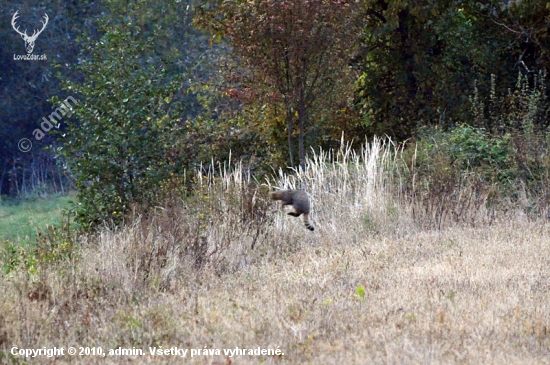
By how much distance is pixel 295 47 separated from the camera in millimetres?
12727

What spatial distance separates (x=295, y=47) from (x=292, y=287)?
6658 millimetres

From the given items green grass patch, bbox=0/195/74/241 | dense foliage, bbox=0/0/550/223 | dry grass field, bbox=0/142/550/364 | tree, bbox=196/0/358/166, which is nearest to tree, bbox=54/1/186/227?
dense foliage, bbox=0/0/550/223

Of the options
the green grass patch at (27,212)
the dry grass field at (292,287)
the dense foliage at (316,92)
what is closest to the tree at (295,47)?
the dense foliage at (316,92)

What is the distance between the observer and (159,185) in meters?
11.9

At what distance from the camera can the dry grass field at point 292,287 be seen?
5.24 m

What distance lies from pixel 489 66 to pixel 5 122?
16.9m

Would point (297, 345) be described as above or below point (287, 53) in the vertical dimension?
below

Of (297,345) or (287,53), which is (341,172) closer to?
(287,53)

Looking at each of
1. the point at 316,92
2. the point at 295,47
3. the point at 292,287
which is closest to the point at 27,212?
the point at 316,92

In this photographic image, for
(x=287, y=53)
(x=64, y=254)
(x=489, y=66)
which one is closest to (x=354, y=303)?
(x=64, y=254)

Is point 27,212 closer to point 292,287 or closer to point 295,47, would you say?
point 295,47

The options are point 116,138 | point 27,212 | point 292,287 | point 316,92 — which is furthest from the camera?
point 27,212

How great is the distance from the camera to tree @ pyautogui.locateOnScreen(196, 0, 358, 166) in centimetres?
1263

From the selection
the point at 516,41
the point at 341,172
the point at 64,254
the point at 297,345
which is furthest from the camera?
the point at 516,41
